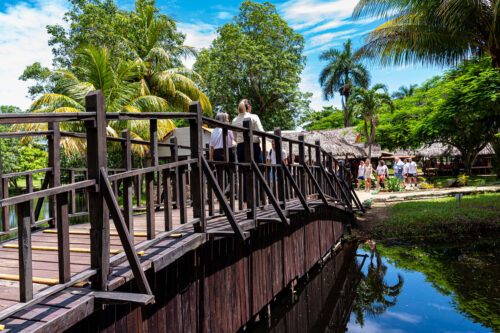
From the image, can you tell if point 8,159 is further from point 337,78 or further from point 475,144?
point 475,144

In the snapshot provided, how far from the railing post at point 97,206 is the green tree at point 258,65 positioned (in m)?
24.6

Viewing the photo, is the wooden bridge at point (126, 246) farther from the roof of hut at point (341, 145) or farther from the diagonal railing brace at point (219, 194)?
the roof of hut at point (341, 145)

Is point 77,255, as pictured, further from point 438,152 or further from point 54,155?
point 438,152

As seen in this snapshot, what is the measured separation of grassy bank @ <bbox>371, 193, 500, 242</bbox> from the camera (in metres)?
12.1

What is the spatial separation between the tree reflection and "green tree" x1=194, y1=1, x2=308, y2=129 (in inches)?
744

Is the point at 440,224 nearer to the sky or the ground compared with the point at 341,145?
nearer to the ground

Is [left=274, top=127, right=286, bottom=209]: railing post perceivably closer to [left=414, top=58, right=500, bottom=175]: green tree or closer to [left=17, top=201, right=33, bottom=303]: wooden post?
[left=17, top=201, right=33, bottom=303]: wooden post

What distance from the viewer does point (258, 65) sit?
26297 millimetres

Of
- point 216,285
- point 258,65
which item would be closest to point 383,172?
point 258,65

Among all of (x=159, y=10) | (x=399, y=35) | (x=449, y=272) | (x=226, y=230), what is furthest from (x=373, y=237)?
(x=159, y=10)

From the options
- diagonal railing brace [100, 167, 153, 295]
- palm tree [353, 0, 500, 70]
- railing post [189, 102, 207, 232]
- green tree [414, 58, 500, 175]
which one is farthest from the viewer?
green tree [414, 58, 500, 175]

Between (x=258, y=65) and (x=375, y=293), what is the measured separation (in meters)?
20.6

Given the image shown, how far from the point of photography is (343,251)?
11.7 metres

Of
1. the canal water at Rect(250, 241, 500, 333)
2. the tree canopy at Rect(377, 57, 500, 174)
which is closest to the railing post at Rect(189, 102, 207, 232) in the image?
the canal water at Rect(250, 241, 500, 333)
